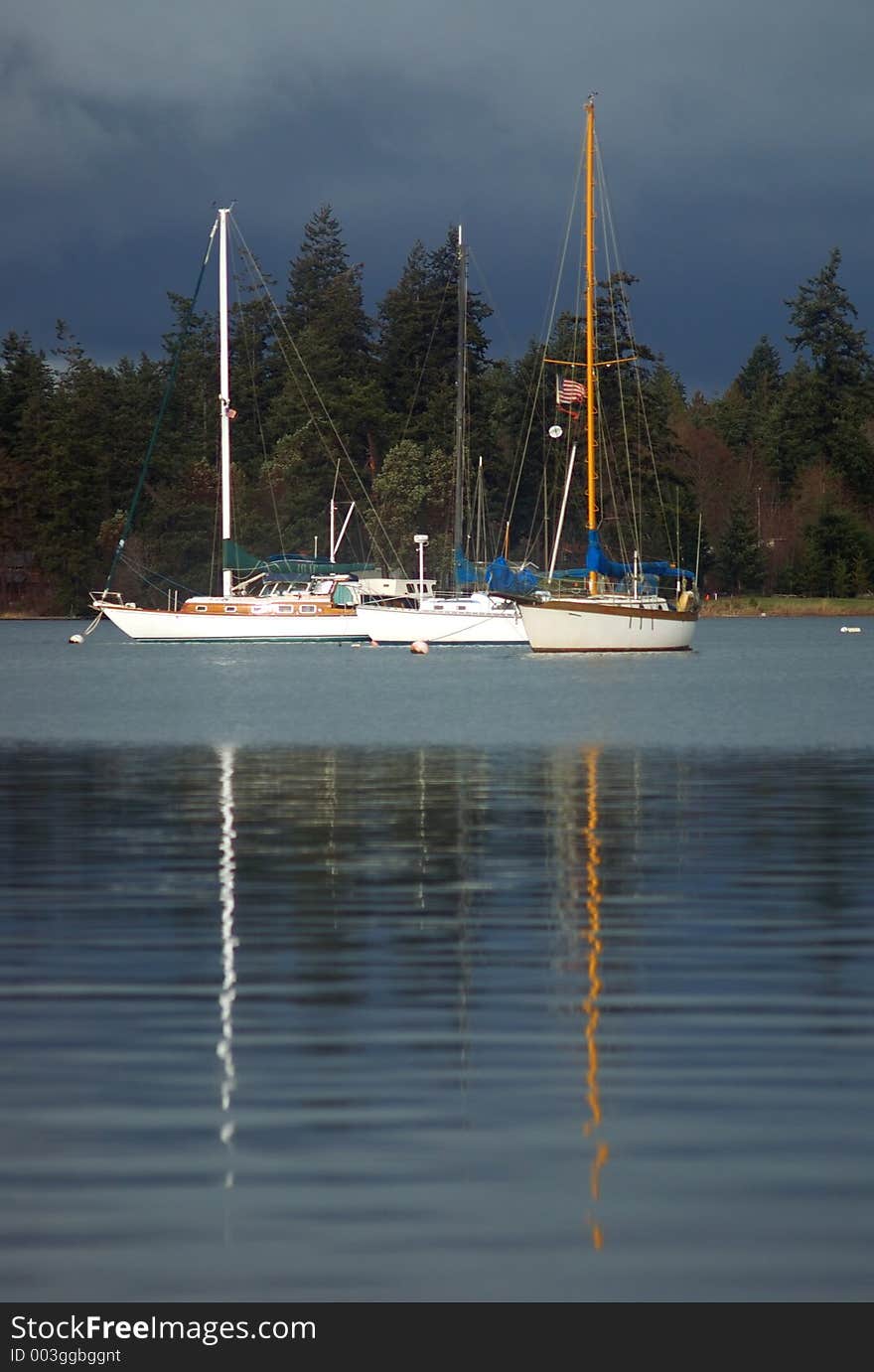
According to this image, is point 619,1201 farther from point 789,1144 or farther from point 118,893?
point 118,893

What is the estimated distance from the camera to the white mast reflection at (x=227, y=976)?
10742mm

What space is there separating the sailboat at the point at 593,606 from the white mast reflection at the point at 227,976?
56.1m

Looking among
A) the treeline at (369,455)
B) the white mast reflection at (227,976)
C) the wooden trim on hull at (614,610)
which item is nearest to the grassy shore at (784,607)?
the treeline at (369,455)

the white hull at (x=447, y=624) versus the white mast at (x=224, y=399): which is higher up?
the white mast at (x=224, y=399)

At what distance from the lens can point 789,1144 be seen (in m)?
10.4

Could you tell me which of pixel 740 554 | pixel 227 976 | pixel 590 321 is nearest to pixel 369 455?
pixel 740 554

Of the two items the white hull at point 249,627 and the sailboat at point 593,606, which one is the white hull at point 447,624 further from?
the sailboat at point 593,606

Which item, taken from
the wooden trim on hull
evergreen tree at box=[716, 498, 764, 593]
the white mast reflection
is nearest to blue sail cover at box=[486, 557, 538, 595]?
the wooden trim on hull

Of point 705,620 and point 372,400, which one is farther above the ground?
point 372,400

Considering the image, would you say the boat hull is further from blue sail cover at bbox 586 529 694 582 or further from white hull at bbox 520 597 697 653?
white hull at bbox 520 597 697 653

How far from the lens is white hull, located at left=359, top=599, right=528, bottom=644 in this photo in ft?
347

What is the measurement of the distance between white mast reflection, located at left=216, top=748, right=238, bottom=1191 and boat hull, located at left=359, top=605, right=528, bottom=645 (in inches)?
3017
